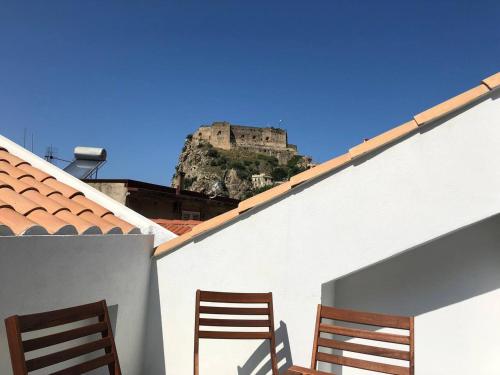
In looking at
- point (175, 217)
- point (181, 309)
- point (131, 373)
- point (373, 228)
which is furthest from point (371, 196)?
point (175, 217)

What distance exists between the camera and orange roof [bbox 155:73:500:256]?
2.57 metres

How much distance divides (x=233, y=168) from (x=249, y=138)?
23.3 feet

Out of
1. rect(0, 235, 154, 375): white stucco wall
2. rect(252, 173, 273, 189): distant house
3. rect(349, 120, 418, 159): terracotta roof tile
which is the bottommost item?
rect(0, 235, 154, 375): white stucco wall

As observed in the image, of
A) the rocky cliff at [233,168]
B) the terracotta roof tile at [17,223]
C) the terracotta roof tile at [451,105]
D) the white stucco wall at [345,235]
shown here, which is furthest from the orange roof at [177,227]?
the rocky cliff at [233,168]

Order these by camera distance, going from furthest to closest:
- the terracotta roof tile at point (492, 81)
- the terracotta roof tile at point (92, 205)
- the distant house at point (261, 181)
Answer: the distant house at point (261, 181), the terracotta roof tile at point (92, 205), the terracotta roof tile at point (492, 81)

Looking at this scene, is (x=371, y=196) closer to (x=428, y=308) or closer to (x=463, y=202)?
(x=463, y=202)

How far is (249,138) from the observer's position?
63406 mm

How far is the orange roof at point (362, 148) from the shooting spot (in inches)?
101

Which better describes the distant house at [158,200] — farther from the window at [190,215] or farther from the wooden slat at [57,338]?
the wooden slat at [57,338]

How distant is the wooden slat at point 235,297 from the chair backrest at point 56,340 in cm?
74

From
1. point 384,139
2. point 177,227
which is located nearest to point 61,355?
point 384,139

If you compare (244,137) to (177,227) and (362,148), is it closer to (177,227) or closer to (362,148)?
(177,227)

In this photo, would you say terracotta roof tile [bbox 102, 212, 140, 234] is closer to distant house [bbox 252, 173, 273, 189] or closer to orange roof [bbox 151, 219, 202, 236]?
orange roof [bbox 151, 219, 202, 236]

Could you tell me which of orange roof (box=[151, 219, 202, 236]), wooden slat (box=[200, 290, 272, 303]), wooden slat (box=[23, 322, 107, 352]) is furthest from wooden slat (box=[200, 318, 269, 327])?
orange roof (box=[151, 219, 202, 236])
